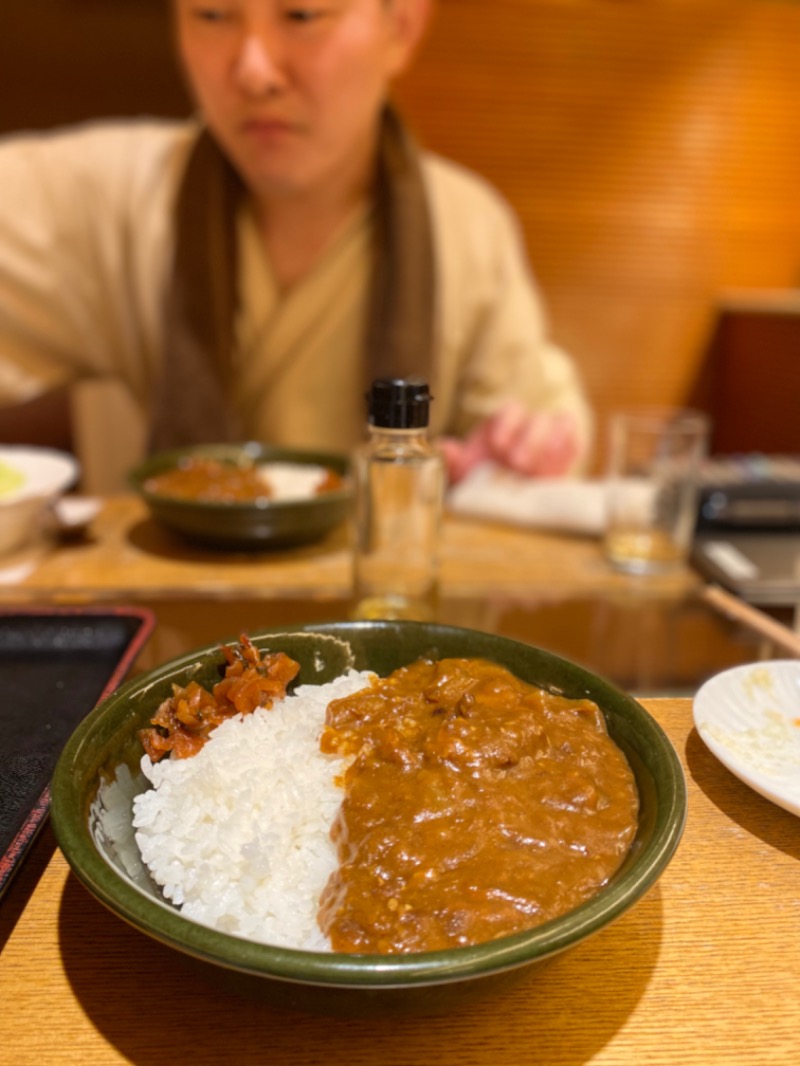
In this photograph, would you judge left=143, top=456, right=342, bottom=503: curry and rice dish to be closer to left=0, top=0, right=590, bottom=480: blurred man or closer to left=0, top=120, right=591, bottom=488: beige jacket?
left=0, top=0, right=590, bottom=480: blurred man

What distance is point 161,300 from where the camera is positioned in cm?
267

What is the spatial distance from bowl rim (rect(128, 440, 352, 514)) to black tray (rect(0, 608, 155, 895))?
336 mm

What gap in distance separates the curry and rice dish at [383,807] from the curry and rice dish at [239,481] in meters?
0.80

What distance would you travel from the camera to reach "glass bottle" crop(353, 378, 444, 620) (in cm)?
133

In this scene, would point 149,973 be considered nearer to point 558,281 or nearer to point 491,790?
point 491,790

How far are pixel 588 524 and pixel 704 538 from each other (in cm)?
30

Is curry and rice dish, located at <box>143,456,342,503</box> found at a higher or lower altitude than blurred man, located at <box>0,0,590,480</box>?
lower

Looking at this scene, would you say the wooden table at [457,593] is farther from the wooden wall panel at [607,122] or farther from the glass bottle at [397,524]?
the wooden wall panel at [607,122]

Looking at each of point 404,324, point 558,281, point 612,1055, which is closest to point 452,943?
point 612,1055

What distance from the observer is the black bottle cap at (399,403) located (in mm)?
1127

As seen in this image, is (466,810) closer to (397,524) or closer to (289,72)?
(397,524)

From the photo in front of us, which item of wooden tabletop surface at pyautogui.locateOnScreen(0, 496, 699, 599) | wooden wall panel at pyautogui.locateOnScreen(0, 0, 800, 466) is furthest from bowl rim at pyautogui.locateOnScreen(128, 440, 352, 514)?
wooden wall panel at pyautogui.locateOnScreen(0, 0, 800, 466)

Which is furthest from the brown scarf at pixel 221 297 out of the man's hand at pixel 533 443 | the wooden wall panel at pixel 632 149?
the wooden wall panel at pixel 632 149

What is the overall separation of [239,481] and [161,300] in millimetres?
1220
